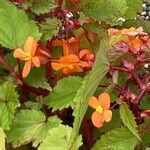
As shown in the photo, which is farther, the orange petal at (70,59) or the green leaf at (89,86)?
the orange petal at (70,59)

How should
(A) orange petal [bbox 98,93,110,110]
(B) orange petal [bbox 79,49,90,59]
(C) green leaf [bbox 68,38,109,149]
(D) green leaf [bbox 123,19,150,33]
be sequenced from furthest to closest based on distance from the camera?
(D) green leaf [bbox 123,19,150,33] < (B) orange petal [bbox 79,49,90,59] < (A) orange petal [bbox 98,93,110,110] < (C) green leaf [bbox 68,38,109,149]

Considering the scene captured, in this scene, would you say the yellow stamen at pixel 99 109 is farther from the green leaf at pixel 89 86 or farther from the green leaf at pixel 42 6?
the green leaf at pixel 42 6

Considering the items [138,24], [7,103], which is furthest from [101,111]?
[138,24]

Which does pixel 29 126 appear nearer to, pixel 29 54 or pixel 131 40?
pixel 29 54

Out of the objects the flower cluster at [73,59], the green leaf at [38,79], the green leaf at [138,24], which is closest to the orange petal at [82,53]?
the flower cluster at [73,59]

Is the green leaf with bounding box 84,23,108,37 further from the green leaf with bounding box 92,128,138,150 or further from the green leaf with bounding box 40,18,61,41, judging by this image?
the green leaf with bounding box 92,128,138,150

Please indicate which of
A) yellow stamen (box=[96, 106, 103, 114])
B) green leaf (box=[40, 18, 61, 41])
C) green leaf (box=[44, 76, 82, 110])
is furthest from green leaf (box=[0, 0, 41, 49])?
yellow stamen (box=[96, 106, 103, 114])
